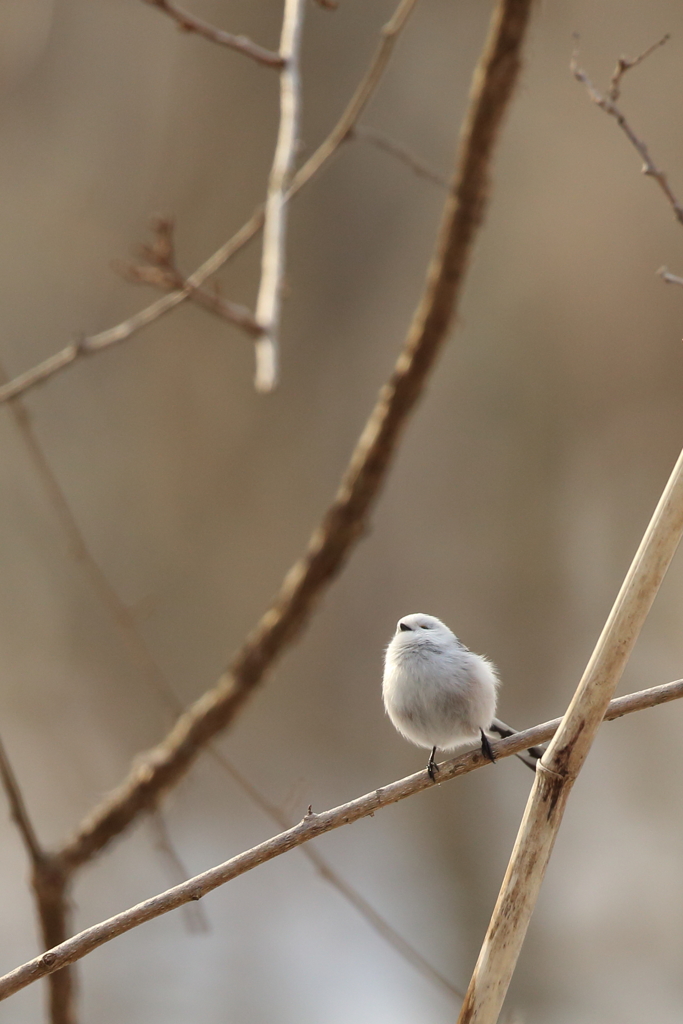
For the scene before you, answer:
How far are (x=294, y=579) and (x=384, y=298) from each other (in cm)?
208

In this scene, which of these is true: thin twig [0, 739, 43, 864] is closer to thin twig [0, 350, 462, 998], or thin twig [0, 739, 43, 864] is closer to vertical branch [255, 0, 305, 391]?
thin twig [0, 350, 462, 998]

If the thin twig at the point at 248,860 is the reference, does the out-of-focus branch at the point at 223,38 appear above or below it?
above

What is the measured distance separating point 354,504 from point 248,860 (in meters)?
1.05

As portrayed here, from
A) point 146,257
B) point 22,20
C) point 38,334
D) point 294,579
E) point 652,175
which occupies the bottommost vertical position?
point 294,579

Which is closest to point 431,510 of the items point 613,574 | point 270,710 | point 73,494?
point 613,574

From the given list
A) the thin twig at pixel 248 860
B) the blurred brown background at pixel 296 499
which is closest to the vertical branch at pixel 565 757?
the thin twig at pixel 248 860

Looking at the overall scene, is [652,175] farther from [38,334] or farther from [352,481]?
[38,334]

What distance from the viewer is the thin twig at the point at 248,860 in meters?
0.79

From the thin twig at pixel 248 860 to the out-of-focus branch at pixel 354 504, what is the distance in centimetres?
93

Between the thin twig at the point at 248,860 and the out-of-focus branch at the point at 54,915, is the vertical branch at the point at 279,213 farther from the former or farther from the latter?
the out-of-focus branch at the point at 54,915

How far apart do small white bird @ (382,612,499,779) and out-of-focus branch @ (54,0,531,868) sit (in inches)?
16.8

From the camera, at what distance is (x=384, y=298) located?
3609mm

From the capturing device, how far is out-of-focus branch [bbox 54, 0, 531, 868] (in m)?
1.62

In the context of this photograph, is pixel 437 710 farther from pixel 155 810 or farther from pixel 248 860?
pixel 155 810
